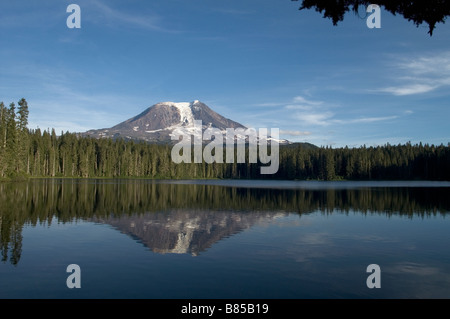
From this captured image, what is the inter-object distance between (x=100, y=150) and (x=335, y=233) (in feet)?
529

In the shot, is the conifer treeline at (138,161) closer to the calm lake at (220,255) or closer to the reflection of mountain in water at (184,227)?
the reflection of mountain in water at (184,227)

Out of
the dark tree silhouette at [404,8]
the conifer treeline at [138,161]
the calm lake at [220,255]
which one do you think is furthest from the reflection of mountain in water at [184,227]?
the conifer treeline at [138,161]

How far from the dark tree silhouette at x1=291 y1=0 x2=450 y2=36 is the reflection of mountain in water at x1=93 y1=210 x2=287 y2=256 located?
15.9 metres

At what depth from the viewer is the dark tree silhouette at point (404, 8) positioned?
28.0 feet

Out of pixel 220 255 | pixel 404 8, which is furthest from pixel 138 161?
pixel 404 8

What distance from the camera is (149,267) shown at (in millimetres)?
17719

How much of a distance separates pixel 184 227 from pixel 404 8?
24985 mm

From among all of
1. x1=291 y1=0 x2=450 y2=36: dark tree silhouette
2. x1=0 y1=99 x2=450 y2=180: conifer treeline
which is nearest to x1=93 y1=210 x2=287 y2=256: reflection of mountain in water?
x1=291 y1=0 x2=450 y2=36: dark tree silhouette

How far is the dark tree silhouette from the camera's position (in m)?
8.52

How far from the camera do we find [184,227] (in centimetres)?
3033

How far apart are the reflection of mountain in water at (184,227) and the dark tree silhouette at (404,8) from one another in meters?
15.9

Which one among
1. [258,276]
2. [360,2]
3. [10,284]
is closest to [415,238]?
[258,276]

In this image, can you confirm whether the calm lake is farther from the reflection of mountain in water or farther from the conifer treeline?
the conifer treeline
